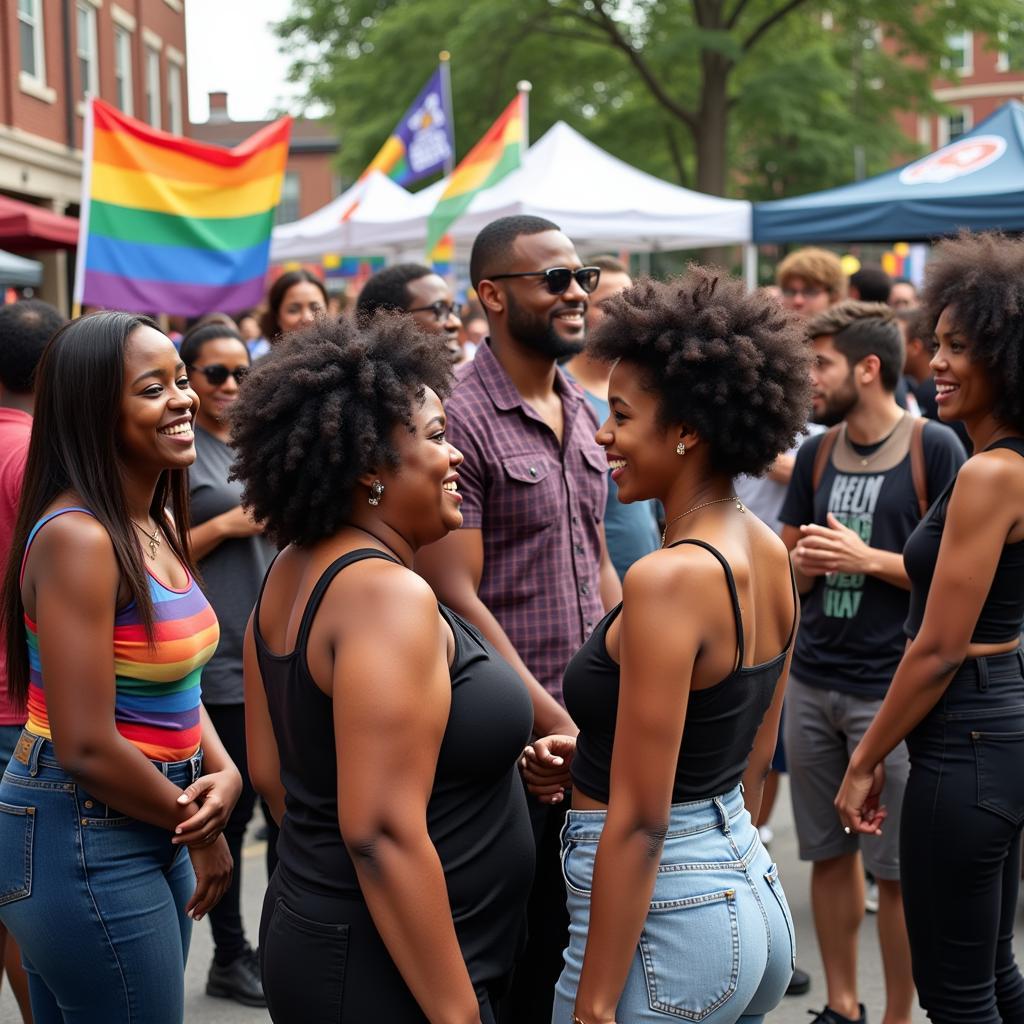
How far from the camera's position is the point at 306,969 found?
89.4 inches

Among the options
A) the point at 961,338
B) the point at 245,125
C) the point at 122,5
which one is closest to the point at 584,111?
the point at 122,5

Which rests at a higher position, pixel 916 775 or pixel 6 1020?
pixel 916 775

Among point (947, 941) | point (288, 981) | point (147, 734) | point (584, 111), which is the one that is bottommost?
point (947, 941)

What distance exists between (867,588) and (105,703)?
105 inches

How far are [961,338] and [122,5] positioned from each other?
23.1m

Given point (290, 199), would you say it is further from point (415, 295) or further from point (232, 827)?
point (232, 827)

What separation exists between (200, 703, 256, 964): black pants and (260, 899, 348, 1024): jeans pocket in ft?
6.92

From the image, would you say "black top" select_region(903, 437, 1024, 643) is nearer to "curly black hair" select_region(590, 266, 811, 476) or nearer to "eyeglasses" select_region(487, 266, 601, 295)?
"curly black hair" select_region(590, 266, 811, 476)

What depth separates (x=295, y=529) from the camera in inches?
95.7

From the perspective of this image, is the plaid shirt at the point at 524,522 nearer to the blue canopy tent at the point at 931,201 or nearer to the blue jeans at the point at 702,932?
the blue jeans at the point at 702,932

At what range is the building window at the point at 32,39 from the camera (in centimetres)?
1902

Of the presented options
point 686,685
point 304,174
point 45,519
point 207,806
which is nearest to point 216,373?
point 45,519

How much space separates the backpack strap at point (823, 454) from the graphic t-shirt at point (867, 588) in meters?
0.07

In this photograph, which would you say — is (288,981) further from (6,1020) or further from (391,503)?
(6,1020)
